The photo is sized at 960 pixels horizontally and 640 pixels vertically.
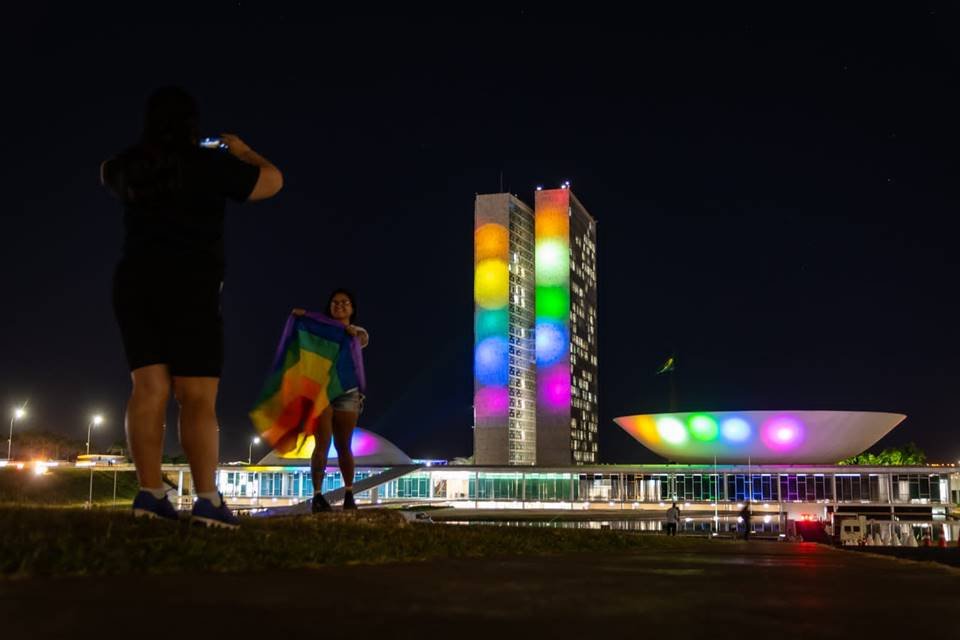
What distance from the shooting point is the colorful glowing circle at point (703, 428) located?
190 feet

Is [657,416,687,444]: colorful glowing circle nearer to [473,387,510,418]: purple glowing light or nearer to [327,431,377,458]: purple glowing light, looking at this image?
[327,431,377,458]: purple glowing light

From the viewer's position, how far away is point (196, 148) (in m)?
5.69

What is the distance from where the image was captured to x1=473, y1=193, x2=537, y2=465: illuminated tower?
90.8m

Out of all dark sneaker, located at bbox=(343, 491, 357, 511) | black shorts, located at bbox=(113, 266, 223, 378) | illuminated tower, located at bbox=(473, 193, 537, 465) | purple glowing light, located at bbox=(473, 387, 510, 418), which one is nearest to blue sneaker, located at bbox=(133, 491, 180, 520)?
black shorts, located at bbox=(113, 266, 223, 378)

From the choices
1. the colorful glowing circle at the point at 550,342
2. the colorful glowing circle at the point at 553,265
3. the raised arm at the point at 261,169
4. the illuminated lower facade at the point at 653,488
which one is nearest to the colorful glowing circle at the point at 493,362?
the colorful glowing circle at the point at 550,342

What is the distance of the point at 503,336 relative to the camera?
91562 mm

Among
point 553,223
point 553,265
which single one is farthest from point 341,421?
point 553,223

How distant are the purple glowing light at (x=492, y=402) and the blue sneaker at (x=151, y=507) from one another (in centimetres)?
8538

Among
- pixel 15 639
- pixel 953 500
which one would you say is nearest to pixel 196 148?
pixel 15 639

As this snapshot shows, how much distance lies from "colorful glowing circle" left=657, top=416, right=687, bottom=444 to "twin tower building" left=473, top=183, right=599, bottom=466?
2986 cm

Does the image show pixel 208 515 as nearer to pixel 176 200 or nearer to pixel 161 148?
pixel 176 200

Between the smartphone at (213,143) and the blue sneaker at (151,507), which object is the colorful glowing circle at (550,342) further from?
the blue sneaker at (151,507)

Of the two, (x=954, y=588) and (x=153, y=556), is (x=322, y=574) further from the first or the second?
(x=954, y=588)

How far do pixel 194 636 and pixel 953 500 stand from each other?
67365mm
